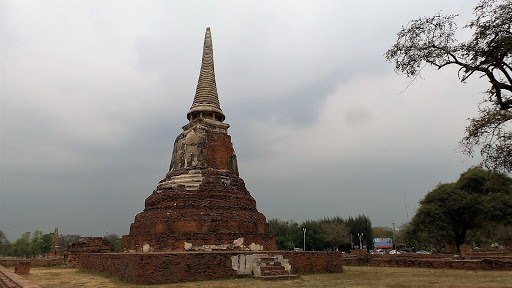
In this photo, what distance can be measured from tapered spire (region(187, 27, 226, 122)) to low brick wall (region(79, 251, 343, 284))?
9703mm

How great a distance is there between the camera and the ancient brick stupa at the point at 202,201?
15.7m

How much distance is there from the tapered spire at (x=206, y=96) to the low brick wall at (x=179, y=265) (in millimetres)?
9703

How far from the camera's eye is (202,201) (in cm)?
1672

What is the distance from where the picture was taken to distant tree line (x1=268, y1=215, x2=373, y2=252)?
5369 centimetres

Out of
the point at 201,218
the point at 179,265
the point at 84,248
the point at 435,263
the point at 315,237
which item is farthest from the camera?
the point at 315,237

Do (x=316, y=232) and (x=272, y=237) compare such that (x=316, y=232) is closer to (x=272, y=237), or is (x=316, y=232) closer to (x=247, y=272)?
(x=272, y=237)

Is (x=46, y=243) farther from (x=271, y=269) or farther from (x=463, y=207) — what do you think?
(x=463, y=207)

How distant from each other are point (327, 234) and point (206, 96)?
38.2m

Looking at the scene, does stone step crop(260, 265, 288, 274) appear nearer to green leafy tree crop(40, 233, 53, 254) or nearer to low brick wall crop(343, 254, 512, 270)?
low brick wall crop(343, 254, 512, 270)

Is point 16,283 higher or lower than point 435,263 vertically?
higher

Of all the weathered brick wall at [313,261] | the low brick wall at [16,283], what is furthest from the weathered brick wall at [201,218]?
the low brick wall at [16,283]

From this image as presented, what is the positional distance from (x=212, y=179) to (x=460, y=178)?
25598 mm

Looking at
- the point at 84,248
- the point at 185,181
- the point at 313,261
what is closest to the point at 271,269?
the point at 313,261

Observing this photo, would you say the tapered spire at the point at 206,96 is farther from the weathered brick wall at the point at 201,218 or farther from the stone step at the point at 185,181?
the stone step at the point at 185,181
